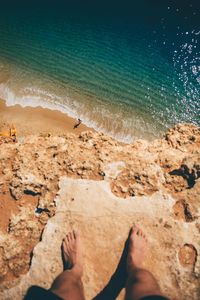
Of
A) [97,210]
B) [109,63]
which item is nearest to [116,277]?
[97,210]

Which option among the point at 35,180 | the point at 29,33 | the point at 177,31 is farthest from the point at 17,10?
the point at 35,180

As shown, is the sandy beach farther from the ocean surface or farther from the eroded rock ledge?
the eroded rock ledge

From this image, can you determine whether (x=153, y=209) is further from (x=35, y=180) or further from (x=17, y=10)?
(x=17, y=10)

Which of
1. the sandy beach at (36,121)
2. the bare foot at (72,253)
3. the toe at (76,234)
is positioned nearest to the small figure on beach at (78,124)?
the sandy beach at (36,121)

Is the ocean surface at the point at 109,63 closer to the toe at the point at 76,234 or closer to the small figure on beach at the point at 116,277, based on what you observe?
the toe at the point at 76,234

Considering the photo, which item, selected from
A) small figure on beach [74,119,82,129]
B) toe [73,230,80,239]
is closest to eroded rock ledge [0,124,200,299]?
toe [73,230,80,239]

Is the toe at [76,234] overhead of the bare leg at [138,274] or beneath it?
beneath
